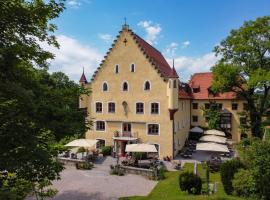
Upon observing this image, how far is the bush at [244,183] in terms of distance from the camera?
1552 centimetres

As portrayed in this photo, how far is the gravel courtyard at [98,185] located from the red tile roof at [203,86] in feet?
78.4

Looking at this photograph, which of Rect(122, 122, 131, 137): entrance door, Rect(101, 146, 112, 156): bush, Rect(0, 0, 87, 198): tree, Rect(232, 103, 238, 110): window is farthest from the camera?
Rect(232, 103, 238, 110): window

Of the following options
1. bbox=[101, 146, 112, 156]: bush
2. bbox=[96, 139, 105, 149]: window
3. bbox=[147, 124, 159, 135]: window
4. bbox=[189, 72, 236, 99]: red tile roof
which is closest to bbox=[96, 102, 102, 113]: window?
bbox=[96, 139, 105, 149]: window

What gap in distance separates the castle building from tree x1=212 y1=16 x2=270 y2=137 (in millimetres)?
5925

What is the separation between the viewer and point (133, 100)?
34000 millimetres

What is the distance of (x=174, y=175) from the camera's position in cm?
2584

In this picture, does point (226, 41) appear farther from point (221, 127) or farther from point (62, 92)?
point (62, 92)

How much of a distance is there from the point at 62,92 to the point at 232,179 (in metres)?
12.8

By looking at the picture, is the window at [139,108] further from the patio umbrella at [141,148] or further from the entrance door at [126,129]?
the patio umbrella at [141,148]

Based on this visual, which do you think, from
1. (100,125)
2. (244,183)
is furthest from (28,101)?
(100,125)

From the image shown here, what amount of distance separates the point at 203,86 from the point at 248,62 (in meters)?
14.7

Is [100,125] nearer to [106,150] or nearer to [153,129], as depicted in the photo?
[106,150]

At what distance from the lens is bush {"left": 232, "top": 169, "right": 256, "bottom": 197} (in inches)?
611

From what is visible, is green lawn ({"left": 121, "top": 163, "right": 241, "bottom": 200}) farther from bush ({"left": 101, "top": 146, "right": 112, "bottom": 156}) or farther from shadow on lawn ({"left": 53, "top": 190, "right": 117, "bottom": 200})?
bush ({"left": 101, "top": 146, "right": 112, "bottom": 156})
